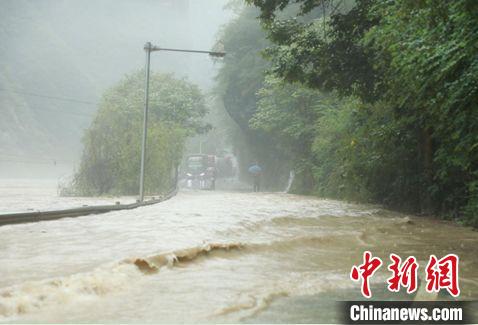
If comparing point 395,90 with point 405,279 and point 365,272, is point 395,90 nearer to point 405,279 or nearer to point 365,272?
point 405,279

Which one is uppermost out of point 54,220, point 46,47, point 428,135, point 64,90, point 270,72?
point 46,47

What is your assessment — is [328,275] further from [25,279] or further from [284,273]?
[25,279]

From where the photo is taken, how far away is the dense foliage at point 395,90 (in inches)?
302

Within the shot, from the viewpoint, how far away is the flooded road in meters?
4.46

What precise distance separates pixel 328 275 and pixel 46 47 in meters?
78.6

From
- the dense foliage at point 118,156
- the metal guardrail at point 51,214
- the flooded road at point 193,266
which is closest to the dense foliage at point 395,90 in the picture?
the flooded road at point 193,266

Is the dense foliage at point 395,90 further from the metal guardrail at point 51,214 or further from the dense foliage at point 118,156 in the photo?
the dense foliage at point 118,156

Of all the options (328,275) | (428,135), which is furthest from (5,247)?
(428,135)

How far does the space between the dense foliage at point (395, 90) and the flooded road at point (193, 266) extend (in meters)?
2.19

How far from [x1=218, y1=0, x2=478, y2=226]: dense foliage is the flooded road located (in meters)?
2.19

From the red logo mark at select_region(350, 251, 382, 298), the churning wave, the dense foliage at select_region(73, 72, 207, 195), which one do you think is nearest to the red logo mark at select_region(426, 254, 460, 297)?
the red logo mark at select_region(350, 251, 382, 298)

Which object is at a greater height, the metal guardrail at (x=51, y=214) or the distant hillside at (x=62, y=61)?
the distant hillside at (x=62, y=61)

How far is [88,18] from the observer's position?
9644cm

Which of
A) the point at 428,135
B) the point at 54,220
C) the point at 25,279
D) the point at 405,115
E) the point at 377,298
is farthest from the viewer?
the point at 428,135
